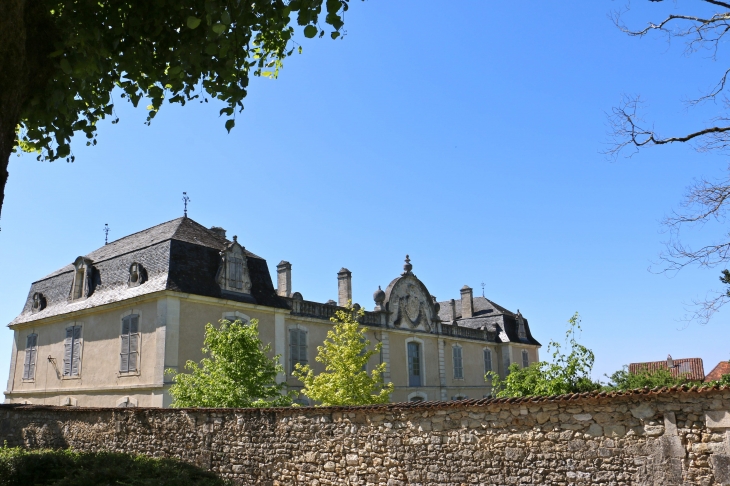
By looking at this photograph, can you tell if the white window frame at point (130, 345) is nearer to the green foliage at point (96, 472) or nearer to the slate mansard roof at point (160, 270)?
the slate mansard roof at point (160, 270)

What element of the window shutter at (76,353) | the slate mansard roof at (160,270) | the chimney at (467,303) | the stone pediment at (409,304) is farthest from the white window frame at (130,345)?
the chimney at (467,303)

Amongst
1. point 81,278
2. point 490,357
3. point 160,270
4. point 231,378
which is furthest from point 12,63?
point 490,357

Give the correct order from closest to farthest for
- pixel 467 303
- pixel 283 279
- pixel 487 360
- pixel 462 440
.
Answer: pixel 462 440 < pixel 283 279 < pixel 487 360 < pixel 467 303

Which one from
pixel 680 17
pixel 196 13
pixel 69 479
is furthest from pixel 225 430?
pixel 680 17

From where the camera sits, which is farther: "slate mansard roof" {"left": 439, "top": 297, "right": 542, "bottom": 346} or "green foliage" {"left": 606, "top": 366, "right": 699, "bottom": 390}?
"slate mansard roof" {"left": 439, "top": 297, "right": 542, "bottom": 346}

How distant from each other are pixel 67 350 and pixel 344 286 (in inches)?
392

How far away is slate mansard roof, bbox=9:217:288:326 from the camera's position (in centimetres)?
1703

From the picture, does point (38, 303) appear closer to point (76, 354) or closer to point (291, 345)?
point (76, 354)

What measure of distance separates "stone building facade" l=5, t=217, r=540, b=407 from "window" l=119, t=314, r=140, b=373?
0.10 feet

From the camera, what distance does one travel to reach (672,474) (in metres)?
6.50

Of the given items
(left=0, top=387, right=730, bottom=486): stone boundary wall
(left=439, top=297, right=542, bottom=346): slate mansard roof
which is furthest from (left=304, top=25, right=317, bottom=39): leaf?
(left=439, top=297, right=542, bottom=346): slate mansard roof

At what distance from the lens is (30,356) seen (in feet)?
67.6

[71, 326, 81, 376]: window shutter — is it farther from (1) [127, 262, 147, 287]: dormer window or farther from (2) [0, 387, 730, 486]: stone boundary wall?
(2) [0, 387, 730, 486]: stone boundary wall

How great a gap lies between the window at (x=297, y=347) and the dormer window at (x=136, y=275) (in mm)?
5016
